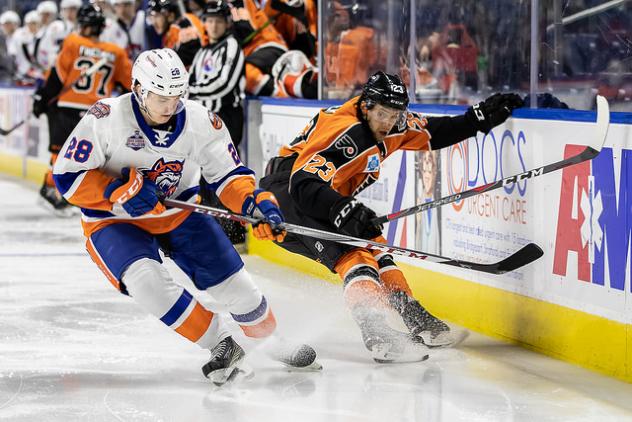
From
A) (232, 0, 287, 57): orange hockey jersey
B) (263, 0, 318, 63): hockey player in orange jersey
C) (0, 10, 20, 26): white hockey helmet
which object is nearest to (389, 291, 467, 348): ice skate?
(263, 0, 318, 63): hockey player in orange jersey

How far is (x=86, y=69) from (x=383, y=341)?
15.9 feet

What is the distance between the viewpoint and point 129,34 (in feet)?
30.1

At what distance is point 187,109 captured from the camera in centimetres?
374

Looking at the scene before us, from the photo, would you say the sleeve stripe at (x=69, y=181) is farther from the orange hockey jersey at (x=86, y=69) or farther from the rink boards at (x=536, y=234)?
the orange hockey jersey at (x=86, y=69)

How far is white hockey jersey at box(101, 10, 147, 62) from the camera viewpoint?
29.4ft

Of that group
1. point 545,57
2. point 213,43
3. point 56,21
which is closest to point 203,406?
point 545,57

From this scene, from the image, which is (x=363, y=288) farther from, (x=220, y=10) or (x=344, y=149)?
(x=220, y=10)

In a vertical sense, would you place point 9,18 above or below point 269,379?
above

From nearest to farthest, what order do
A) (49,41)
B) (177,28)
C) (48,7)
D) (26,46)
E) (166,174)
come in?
(166,174)
(177,28)
(49,41)
(48,7)
(26,46)

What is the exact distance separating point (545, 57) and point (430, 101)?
962 millimetres

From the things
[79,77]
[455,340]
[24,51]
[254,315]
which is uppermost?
[79,77]

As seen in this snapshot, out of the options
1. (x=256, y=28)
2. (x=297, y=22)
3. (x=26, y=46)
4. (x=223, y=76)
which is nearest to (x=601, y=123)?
(x=223, y=76)

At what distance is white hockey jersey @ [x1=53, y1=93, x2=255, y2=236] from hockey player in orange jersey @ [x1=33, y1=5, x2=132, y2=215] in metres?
4.51

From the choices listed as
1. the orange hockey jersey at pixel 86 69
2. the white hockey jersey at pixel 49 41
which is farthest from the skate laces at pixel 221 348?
the white hockey jersey at pixel 49 41
